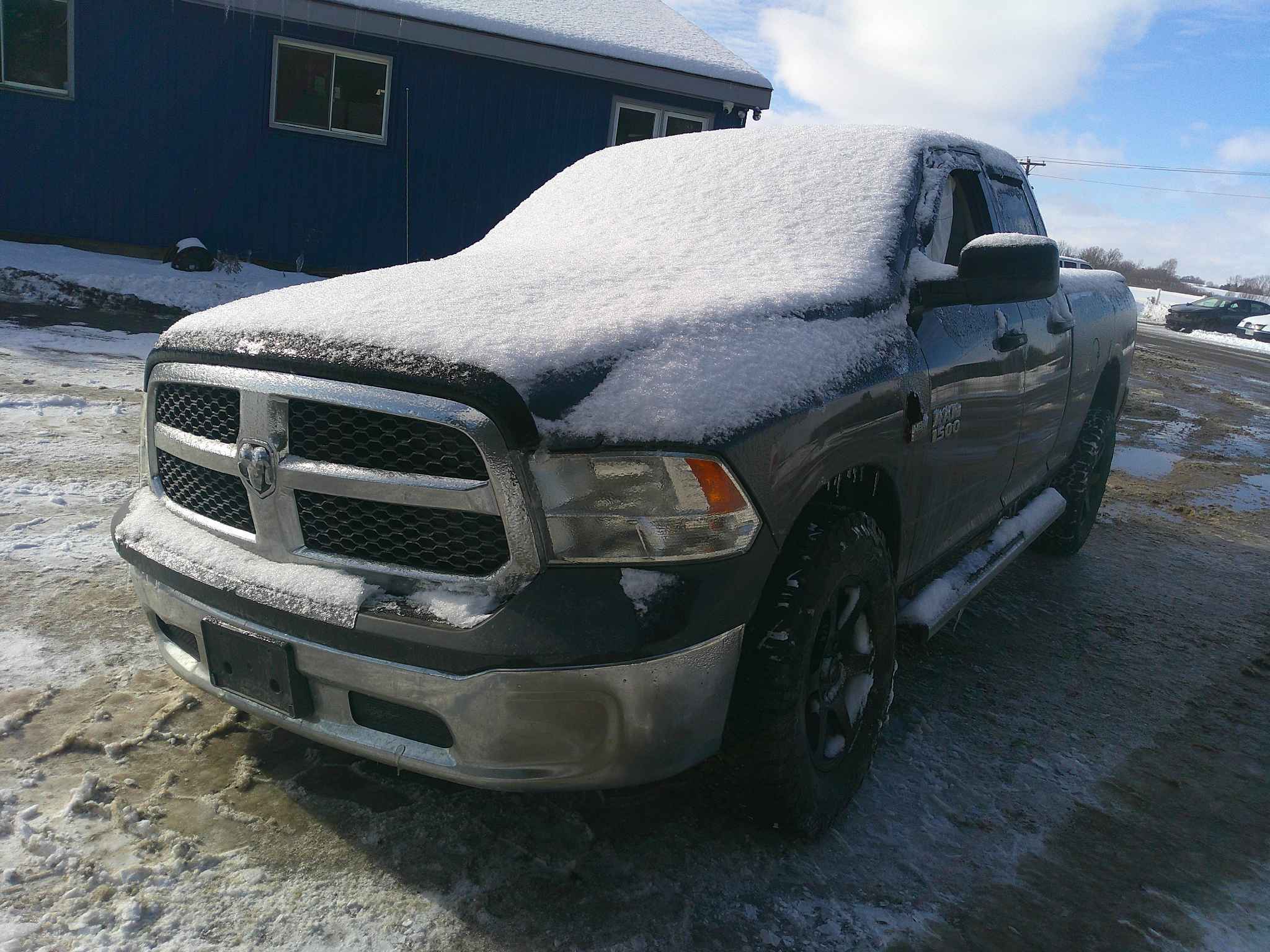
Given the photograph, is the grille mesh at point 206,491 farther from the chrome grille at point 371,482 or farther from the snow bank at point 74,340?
the snow bank at point 74,340

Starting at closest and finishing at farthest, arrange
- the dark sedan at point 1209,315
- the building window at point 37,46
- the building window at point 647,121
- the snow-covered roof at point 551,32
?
the building window at point 37,46, the snow-covered roof at point 551,32, the building window at point 647,121, the dark sedan at point 1209,315

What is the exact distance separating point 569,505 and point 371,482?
0.39 m

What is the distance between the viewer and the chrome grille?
5.81 feet

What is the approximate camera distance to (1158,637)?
159 inches

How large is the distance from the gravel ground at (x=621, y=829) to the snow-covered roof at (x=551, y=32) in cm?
916

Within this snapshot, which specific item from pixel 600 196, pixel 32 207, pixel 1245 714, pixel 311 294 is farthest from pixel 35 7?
pixel 1245 714

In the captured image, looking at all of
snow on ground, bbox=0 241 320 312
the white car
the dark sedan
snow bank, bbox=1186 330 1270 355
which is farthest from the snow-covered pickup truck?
the dark sedan

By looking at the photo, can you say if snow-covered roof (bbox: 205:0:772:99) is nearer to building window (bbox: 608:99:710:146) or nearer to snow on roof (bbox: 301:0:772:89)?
snow on roof (bbox: 301:0:772:89)

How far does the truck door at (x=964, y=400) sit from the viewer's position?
2729 millimetres

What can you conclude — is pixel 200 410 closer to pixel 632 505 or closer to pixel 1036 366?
pixel 632 505

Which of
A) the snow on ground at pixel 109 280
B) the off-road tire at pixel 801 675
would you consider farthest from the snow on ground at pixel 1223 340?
the off-road tire at pixel 801 675

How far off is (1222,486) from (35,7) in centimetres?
1298

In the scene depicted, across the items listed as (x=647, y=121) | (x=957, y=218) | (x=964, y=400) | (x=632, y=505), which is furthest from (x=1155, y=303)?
(x=632, y=505)

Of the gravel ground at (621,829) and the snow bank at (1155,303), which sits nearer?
the gravel ground at (621,829)
